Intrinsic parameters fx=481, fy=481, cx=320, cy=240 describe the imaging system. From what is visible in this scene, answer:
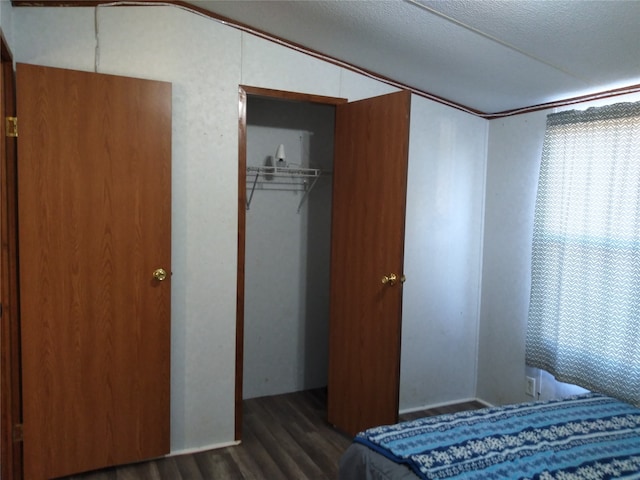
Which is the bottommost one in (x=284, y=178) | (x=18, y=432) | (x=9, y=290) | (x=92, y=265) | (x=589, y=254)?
(x=18, y=432)

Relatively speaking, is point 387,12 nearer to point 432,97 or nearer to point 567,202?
point 432,97

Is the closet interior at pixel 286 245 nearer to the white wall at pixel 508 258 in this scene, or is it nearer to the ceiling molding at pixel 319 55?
the ceiling molding at pixel 319 55

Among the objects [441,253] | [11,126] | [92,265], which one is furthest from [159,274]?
[441,253]

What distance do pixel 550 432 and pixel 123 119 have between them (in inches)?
91.9

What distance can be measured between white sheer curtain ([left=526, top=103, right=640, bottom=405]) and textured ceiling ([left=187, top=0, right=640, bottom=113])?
27 cm

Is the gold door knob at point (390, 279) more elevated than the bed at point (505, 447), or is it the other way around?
the gold door knob at point (390, 279)

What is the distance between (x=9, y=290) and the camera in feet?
7.30

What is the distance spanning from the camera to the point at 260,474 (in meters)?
2.50

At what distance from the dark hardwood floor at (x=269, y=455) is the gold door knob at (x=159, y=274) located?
101 cm

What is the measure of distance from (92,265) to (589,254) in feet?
8.51

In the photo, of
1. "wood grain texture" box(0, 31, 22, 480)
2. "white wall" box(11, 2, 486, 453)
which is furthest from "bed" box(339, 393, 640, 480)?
"wood grain texture" box(0, 31, 22, 480)

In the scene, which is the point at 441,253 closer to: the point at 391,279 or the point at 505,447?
the point at 391,279

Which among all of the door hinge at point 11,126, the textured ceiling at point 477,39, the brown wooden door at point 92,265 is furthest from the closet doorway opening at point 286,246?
the door hinge at point 11,126

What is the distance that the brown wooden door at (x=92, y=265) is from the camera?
7.35 ft
